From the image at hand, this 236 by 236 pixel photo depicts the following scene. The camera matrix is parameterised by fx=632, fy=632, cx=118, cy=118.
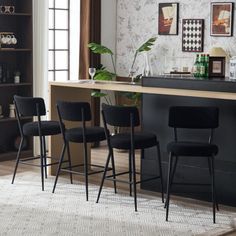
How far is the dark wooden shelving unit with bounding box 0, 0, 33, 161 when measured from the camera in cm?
746

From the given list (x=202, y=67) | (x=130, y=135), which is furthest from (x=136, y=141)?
(x=202, y=67)

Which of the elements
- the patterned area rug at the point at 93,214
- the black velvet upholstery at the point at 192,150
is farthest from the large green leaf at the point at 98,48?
the black velvet upholstery at the point at 192,150

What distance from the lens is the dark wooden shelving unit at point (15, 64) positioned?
24.5 feet

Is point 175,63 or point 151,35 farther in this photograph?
point 151,35

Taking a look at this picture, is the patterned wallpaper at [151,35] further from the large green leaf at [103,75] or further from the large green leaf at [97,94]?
the large green leaf at [97,94]

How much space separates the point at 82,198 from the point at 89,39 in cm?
326

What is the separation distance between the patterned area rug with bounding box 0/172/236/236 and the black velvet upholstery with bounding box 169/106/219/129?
2.35 ft

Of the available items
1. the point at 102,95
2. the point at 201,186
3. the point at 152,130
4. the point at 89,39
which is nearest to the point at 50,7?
Answer: the point at 89,39

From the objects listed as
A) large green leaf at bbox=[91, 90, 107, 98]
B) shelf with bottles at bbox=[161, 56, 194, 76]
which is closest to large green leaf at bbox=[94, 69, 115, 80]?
large green leaf at bbox=[91, 90, 107, 98]

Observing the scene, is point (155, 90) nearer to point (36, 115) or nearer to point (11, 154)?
point (36, 115)

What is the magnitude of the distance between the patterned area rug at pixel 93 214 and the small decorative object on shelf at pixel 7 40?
2.00 metres

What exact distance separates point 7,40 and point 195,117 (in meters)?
3.01

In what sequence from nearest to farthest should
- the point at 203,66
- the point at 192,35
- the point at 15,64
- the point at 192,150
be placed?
the point at 192,150
the point at 203,66
the point at 15,64
the point at 192,35

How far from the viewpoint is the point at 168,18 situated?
8.34m
